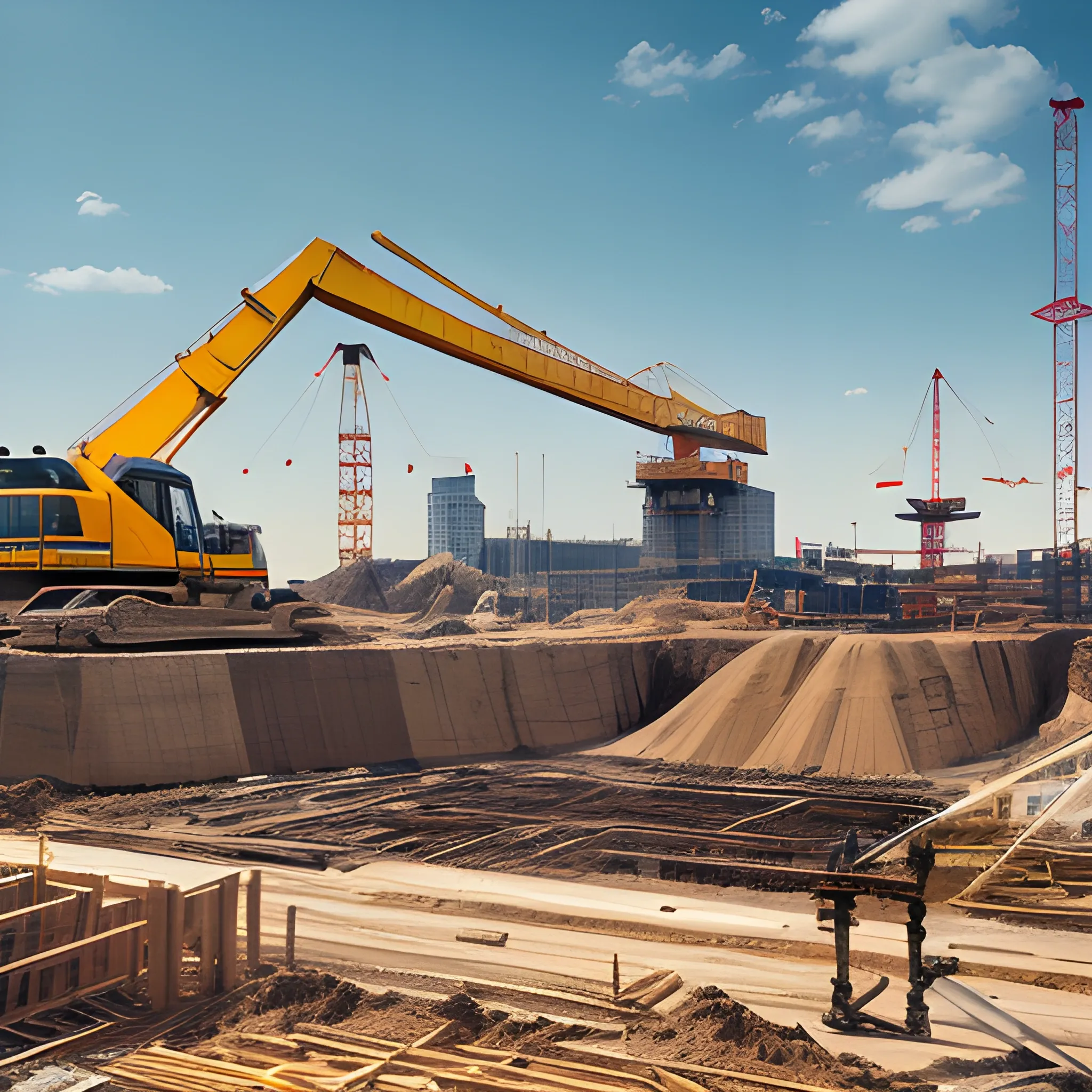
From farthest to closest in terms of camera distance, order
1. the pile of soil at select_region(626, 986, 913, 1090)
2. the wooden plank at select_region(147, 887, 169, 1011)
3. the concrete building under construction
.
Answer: the concrete building under construction
the wooden plank at select_region(147, 887, 169, 1011)
the pile of soil at select_region(626, 986, 913, 1090)

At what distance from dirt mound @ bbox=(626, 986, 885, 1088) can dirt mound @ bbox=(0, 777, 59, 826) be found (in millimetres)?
11976

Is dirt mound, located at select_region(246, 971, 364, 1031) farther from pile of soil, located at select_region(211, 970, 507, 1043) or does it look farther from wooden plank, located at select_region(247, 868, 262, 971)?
wooden plank, located at select_region(247, 868, 262, 971)

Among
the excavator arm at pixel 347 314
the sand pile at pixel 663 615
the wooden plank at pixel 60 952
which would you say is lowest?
the wooden plank at pixel 60 952

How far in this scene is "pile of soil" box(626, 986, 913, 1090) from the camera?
7.75 m

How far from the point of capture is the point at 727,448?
123 feet

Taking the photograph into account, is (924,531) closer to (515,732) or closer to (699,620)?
(699,620)

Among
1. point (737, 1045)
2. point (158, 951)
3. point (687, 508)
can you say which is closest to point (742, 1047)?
point (737, 1045)

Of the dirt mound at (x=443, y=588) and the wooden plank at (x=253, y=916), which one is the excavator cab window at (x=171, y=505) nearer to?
the wooden plank at (x=253, y=916)

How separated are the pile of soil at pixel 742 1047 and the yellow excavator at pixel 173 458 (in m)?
14.5

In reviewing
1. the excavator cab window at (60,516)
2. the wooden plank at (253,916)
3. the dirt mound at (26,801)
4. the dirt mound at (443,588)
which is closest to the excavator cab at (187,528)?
the excavator cab window at (60,516)

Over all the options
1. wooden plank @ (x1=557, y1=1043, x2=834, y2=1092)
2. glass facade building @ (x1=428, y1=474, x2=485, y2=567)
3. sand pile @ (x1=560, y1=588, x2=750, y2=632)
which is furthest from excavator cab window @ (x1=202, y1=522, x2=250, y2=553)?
glass facade building @ (x1=428, y1=474, x2=485, y2=567)

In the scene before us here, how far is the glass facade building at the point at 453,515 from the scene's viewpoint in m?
120

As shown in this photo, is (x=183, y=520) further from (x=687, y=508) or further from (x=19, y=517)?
(x=687, y=508)

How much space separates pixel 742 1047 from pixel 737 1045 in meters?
0.05
